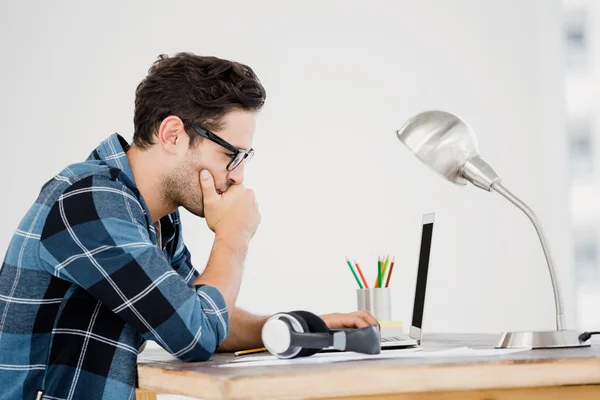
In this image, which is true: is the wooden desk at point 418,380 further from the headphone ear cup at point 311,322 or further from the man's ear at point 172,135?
the man's ear at point 172,135

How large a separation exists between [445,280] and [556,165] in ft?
→ 2.39

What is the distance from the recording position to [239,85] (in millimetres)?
1509

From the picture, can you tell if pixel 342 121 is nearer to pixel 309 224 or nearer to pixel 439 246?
pixel 309 224

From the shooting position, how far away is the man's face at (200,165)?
4.85 ft

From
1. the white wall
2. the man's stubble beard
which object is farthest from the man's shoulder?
the white wall

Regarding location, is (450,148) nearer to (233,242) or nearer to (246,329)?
(233,242)

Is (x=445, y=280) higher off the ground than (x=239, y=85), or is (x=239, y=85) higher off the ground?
(x=239, y=85)

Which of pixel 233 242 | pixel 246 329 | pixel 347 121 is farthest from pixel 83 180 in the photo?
pixel 347 121

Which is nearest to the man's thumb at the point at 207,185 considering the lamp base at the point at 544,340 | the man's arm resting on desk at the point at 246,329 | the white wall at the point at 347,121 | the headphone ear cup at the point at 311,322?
the man's arm resting on desk at the point at 246,329

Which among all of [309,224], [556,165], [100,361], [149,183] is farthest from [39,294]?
[556,165]

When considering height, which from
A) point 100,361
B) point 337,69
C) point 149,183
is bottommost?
point 100,361

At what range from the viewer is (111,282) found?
1.15 m

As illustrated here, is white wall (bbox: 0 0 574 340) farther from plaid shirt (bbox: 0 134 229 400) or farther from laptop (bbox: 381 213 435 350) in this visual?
plaid shirt (bbox: 0 134 229 400)

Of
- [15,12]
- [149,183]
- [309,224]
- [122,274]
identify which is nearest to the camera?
[122,274]
